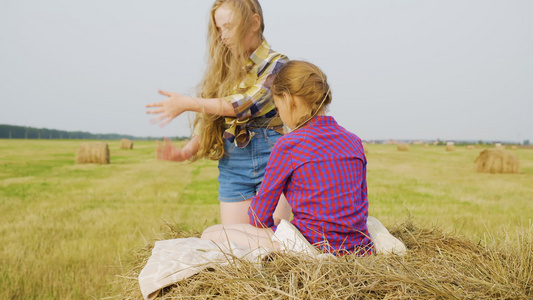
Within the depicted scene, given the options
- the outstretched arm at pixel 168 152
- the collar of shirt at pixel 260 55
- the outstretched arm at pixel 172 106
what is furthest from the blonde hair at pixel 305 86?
the outstretched arm at pixel 168 152

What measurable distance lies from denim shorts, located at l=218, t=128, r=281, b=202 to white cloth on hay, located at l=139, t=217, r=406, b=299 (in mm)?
846

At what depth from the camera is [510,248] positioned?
1940mm

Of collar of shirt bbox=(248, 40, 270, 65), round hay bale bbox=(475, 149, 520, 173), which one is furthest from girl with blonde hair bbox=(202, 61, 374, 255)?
round hay bale bbox=(475, 149, 520, 173)

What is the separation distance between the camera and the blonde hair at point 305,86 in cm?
187

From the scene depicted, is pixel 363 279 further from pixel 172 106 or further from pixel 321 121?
pixel 172 106

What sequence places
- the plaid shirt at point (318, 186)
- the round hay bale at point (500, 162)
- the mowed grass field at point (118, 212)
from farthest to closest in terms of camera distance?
the round hay bale at point (500, 162) → the mowed grass field at point (118, 212) → the plaid shirt at point (318, 186)

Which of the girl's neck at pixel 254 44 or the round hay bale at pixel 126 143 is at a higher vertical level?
the girl's neck at pixel 254 44

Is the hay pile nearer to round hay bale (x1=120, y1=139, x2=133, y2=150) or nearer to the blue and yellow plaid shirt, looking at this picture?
the blue and yellow plaid shirt

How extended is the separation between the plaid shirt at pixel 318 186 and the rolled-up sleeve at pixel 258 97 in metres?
0.58

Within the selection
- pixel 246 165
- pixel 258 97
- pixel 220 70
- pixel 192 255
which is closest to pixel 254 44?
pixel 220 70

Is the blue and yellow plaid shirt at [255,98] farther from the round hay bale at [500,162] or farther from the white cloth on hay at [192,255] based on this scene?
the round hay bale at [500,162]

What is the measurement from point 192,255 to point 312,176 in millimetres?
637

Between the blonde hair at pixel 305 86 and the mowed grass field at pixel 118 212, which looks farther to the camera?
the mowed grass field at pixel 118 212

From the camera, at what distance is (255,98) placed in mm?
2426
